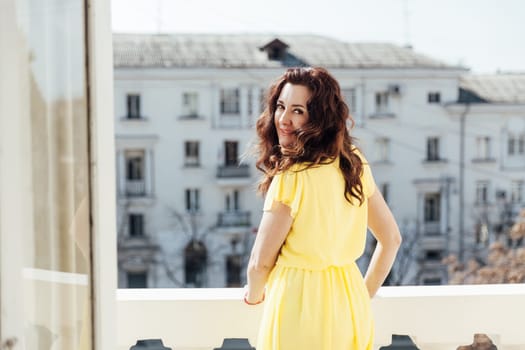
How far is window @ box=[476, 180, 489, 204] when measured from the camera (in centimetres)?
1808

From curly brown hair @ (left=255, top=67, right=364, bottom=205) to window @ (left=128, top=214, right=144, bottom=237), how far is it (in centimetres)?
1713

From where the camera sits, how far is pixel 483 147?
18.0 metres

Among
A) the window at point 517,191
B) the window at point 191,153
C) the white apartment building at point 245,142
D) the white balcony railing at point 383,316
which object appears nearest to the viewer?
the white balcony railing at point 383,316

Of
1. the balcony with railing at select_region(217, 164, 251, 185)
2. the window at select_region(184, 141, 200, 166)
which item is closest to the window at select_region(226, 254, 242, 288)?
the balcony with railing at select_region(217, 164, 251, 185)

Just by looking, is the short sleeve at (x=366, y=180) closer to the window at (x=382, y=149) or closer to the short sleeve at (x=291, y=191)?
the short sleeve at (x=291, y=191)

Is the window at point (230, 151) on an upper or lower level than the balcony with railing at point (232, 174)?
upper

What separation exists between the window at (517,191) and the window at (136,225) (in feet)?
30.3

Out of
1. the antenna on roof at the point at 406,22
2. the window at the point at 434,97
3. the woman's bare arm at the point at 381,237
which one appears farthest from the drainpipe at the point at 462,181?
the woman's bare arm at the point at 381,237

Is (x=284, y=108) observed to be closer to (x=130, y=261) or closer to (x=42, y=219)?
(x=42, y=219)

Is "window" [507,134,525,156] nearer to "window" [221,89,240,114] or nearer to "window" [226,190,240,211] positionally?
"window" [221,89,240,114]

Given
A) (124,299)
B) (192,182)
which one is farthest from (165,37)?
(124,299)

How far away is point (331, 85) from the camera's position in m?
1.25

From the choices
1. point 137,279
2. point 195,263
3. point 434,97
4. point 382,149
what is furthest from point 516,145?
point 137,279

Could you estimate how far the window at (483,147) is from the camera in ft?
58.6
